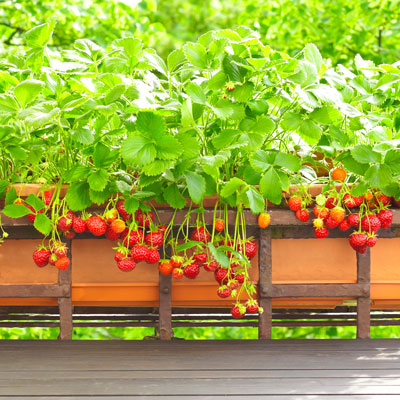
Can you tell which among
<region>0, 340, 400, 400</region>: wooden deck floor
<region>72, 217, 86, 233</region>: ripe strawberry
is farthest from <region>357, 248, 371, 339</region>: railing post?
<region>72, 217, 86, 233</region>: ripe strawberry

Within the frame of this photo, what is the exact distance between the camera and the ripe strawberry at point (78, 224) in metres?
1.18

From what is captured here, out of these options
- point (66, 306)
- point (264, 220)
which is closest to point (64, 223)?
point (66, 306)

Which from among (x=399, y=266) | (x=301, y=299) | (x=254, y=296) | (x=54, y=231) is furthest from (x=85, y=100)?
(x=399, y=266)

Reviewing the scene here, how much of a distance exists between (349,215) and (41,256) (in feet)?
2.47

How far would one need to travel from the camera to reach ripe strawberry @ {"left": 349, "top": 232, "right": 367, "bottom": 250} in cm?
121

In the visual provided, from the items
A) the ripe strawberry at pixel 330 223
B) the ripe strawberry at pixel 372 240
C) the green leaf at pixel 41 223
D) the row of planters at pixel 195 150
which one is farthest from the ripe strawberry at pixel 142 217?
the ripe strawberry at pixel 372 240

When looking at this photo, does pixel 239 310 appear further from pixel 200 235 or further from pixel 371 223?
pixel 371 223

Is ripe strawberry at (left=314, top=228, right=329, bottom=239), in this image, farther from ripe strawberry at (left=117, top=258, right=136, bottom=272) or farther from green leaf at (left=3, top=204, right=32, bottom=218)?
green leaf at (left=3, top=204, right=32, bottom=218)

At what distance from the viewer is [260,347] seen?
4.11 ft

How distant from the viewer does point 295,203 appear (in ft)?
4.06

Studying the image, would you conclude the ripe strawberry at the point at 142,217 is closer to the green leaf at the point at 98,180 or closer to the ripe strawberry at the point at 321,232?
the green leaf at the point at 98,180

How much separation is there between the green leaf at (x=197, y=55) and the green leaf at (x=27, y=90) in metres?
0.33

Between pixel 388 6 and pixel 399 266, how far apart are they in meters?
2.26

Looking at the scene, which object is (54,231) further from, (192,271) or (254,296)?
(254,296)
